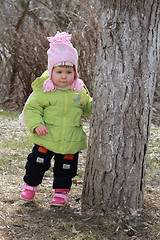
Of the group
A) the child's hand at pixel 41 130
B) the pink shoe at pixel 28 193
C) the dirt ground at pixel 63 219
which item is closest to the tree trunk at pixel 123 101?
the dirt ground at pixel 63 219

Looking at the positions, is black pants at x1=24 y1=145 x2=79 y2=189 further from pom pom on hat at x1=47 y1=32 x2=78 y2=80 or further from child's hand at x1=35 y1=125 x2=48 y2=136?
pom pom on hat at x1=47 y1=32 x2=78 y2=80

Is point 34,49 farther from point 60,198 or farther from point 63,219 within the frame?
point 63,219

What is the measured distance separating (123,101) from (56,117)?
611 millimetres

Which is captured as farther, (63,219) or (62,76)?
(62,76)

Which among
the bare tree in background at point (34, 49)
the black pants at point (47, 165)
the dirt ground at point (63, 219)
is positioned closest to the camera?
the dirt ground at point (63, 219)

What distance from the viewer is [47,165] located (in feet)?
9.35

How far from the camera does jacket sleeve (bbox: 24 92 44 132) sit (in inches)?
106

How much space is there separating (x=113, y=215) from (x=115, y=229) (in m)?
0.15

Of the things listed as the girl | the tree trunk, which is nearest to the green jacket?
the girl

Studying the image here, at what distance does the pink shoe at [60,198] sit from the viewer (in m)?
2.81

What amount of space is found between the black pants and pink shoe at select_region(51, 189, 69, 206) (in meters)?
0.04

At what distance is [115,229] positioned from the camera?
2.46 m

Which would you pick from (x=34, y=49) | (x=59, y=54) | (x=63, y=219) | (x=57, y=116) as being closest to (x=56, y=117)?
(x=57, y=116)

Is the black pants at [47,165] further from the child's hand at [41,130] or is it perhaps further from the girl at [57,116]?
the child's hand at [41,130]
